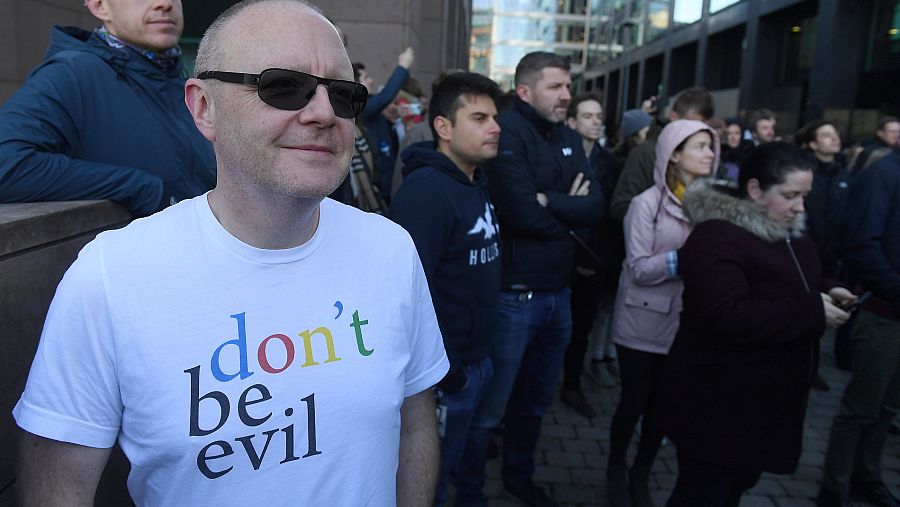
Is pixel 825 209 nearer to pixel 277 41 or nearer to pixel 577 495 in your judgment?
pixel 577 495

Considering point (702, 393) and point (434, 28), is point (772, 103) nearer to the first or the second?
point (434, 28)

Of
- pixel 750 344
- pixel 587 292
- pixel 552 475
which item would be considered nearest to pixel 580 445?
pixel 552 475

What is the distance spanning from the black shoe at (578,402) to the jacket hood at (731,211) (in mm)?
2328

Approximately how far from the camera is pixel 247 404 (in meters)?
1.22

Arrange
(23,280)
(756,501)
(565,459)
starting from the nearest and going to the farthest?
(23,280) < (756,501) < (565,459)

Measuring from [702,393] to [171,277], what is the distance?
2264 mm

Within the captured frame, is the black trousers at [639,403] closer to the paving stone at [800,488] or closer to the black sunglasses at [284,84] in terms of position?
the paving stone at [800,488]

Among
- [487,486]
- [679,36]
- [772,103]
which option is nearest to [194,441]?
[487,486]

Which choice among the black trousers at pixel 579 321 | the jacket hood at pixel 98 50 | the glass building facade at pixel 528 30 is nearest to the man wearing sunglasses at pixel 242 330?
Answer: the jacket hood at pixel 98 50

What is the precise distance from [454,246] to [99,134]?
1.39m

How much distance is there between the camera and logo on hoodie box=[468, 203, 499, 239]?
9.12ft

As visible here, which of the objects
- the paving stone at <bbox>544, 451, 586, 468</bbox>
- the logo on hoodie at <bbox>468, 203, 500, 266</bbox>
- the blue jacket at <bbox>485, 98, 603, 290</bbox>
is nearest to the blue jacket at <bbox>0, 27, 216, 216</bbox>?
the logo on hoodie at <bbox>468, 203, 500, 266</bbox>

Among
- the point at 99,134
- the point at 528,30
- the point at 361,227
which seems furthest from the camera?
the point at 528,30

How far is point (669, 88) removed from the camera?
1238 inches
